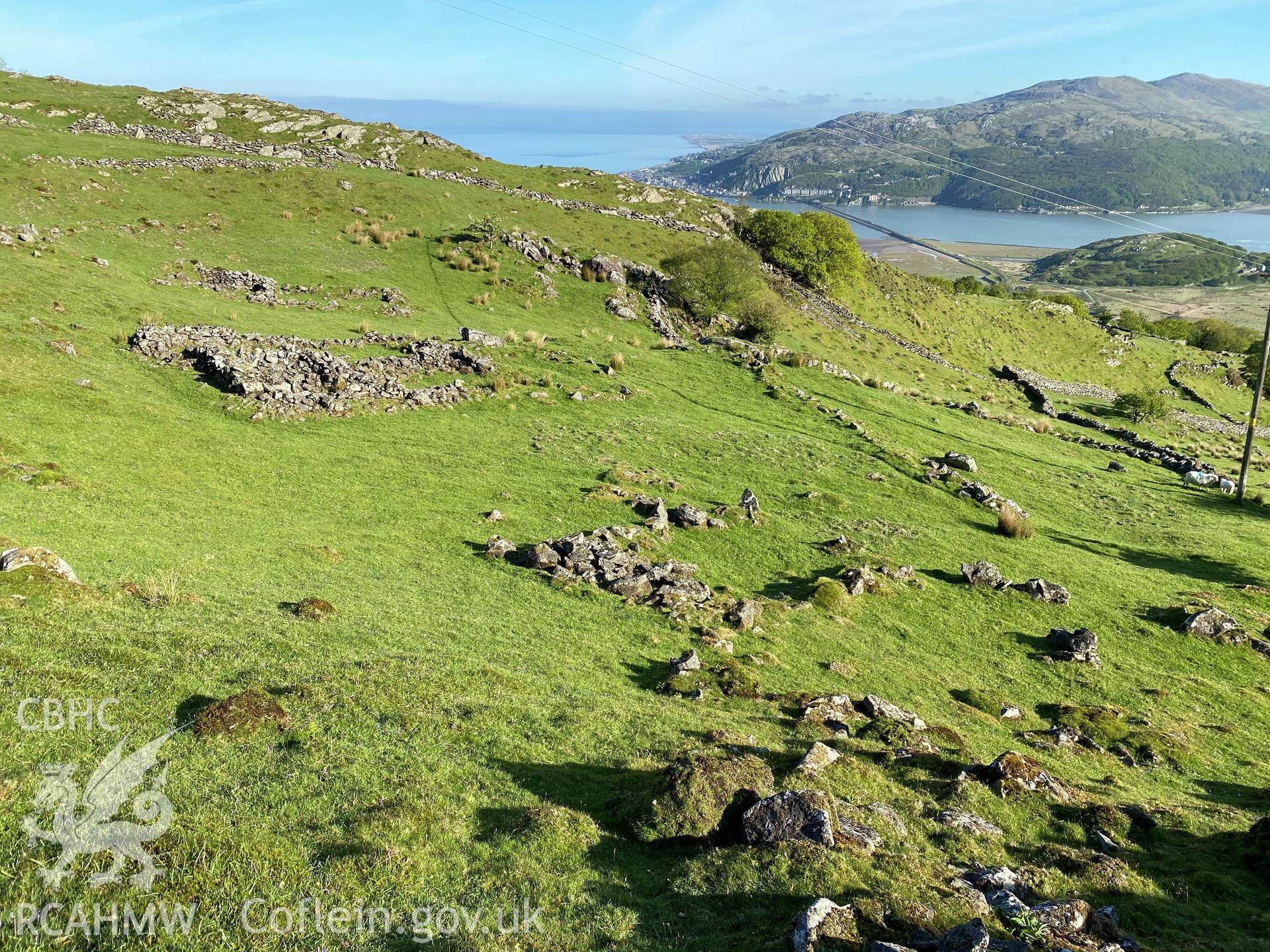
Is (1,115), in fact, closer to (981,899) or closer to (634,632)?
(634,632)

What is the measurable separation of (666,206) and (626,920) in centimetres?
9078

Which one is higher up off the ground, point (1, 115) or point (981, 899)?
point (1, 115)

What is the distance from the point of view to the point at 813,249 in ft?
270

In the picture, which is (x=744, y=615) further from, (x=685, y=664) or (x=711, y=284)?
(x=711, y=284)

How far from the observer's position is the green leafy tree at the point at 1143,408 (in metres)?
66.9

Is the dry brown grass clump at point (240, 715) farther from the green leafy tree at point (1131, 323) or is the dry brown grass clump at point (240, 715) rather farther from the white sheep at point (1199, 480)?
the green leafy tree at point (1131, 323)

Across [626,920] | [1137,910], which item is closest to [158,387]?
[626,920]

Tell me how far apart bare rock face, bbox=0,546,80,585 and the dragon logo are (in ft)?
21.9

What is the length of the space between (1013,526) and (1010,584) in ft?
20.9

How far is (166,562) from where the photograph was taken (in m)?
16.1

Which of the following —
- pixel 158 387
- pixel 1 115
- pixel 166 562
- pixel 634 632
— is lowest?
pixel 634 632

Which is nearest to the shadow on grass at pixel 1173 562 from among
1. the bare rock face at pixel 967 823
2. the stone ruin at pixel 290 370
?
the bare rock face at pixel 967 823

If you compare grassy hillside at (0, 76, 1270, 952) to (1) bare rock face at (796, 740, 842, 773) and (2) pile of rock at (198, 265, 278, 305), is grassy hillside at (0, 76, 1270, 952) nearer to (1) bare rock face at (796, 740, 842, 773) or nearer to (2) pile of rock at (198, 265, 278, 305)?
(1) bare rock face at (796, 740, 842, 773)

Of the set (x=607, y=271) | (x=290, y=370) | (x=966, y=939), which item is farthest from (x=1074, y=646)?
(x=607, y=271)
